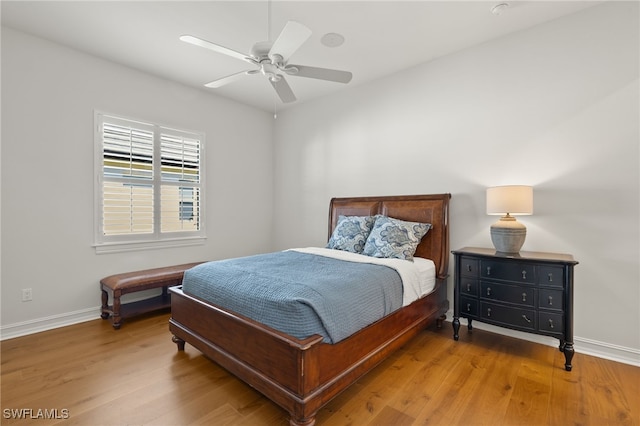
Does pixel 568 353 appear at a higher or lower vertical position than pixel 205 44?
lower

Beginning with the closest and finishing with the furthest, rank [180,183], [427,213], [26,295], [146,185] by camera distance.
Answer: [26,295]
[427,213]
[146,185]
[180,183]

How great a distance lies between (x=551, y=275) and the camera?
2328 millimetres

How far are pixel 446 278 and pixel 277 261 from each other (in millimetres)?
1781

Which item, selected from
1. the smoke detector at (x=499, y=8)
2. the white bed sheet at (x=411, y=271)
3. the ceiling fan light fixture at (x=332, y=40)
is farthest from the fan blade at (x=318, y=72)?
the white bed sheet at (x=411, y=271)

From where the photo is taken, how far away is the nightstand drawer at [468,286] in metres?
2.68

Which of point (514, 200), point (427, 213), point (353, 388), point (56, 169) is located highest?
point (56, 169)

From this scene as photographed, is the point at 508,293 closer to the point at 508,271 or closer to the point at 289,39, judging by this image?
the point at 508,271

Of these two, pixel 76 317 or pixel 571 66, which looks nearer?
pixel 571 66

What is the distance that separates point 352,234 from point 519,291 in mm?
1611

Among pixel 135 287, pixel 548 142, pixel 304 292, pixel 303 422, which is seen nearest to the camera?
pixel 303 422

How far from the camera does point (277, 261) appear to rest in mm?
2777

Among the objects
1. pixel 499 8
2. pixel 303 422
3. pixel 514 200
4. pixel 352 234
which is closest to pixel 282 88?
pixel 352 234

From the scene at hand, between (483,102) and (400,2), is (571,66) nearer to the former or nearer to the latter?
(483,102)

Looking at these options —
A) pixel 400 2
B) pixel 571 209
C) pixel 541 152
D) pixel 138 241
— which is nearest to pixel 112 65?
pixel 138 241
